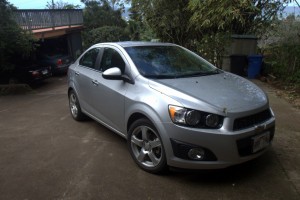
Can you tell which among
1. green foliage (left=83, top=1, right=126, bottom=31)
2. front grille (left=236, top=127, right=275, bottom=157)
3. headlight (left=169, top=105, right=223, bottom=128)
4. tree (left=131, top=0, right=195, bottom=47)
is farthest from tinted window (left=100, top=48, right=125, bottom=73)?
green foliage (left=83, top=1, right=126, bottom=31)

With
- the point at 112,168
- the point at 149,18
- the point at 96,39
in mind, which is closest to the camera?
the point at 112,168

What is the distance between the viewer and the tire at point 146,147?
371 cm

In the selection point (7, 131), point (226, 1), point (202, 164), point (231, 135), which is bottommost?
point (7, 131)

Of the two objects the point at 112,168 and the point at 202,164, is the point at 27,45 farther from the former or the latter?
the point at 202,164

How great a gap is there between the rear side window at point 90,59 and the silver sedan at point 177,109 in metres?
0.29

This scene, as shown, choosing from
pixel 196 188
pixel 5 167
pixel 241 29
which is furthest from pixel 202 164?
pixel 241 29

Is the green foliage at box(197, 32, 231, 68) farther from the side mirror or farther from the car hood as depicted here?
the side mirror

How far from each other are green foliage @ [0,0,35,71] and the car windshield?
325 inches

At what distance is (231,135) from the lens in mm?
3307

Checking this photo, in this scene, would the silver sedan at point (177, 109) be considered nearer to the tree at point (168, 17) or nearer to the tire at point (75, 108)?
the tire at point (75, 108)

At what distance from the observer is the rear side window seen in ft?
17.7

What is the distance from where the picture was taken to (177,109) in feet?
11.3

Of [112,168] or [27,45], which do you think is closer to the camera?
[112,168]

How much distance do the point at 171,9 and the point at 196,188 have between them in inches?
354
